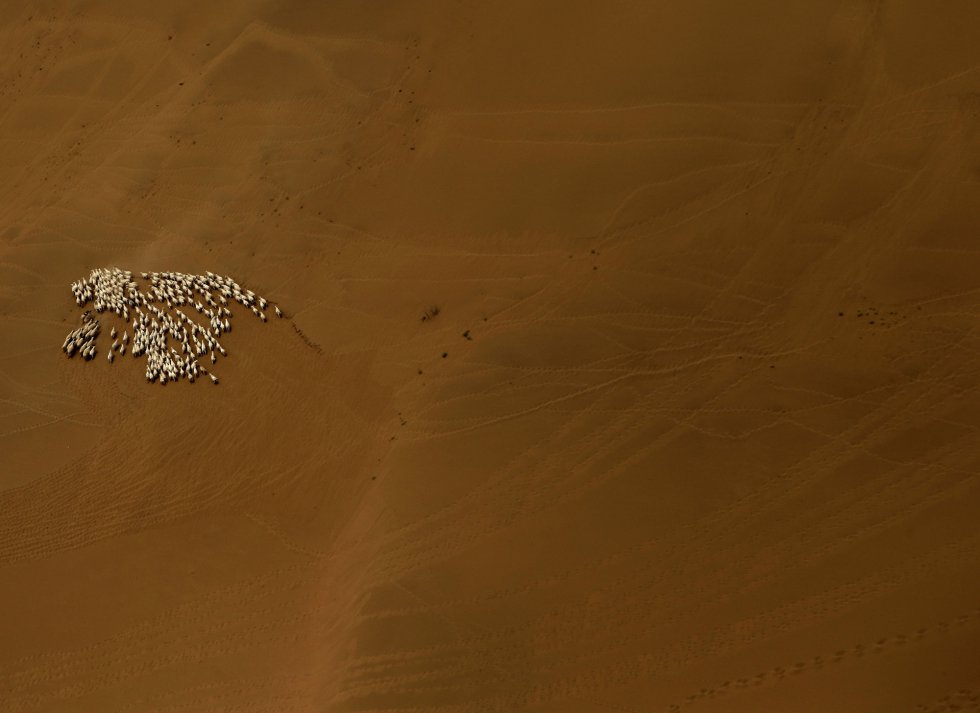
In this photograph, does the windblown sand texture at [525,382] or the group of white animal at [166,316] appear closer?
the windblown sand texture at [525,382]

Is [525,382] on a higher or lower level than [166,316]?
lower

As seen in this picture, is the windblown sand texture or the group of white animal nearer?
the windblown sand texture

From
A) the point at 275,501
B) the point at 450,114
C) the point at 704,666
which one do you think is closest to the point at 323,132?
the point at 450,114

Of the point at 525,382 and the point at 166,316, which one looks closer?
the point at 525,382

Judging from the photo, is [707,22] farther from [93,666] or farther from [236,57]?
[93,666]
